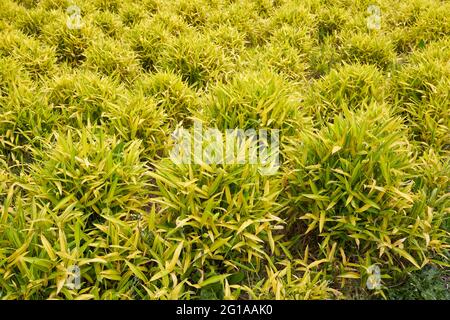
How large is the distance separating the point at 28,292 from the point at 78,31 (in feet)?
10.4

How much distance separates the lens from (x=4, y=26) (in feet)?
14.4

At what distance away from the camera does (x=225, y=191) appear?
7.01 feet

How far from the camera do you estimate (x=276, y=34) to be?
4.44 meters

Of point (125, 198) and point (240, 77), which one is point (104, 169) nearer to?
point (125, 198)

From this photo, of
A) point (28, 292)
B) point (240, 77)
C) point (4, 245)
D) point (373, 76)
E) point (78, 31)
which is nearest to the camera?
point (28, 292)

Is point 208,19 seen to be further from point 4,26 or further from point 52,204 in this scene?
point 52,204

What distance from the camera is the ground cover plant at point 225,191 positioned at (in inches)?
79.1

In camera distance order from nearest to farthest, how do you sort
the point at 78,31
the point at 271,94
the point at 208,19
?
the point at 271,94 → the point at 78,31 → the point at 208,19

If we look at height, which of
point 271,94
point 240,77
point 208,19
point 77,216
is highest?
point 208,19

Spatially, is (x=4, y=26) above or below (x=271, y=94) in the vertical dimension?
above

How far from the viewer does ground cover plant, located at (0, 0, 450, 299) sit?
201 cm

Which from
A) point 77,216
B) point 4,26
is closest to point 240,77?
point 77,216

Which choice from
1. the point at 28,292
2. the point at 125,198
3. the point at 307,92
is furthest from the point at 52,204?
the point at 307,92

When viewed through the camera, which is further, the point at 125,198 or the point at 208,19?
the point at 208,19
